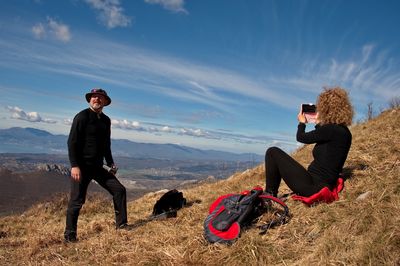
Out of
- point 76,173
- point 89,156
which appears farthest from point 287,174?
point 76,173

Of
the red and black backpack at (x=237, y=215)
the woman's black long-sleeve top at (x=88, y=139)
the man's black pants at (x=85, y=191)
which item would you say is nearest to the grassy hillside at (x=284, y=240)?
the red and black backpack at (x=237, y=215)

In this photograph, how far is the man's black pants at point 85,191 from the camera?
746cm

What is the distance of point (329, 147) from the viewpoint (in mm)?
6914

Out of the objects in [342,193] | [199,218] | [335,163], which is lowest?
[199,218]

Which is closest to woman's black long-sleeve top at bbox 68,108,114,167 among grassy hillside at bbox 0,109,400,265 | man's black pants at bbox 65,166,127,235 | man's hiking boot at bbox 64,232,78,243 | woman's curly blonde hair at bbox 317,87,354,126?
man's black pants at bbox 65,166,127,235

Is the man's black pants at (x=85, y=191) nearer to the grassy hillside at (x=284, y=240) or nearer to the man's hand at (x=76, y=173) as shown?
the man's hand at (x=76, y=173)

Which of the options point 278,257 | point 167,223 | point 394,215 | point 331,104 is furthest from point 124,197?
point 394,215

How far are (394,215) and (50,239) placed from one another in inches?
246

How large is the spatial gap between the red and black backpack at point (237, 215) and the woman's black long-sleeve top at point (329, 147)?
1034 millimetres

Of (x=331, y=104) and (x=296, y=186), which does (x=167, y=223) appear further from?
(x=331, y=104)

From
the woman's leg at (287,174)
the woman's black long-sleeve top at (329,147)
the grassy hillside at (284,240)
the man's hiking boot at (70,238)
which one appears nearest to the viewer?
the grassy hillside at (284,240)

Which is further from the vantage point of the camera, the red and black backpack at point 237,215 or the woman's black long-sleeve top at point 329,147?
the woman's black long-sleeve top at point 329,147

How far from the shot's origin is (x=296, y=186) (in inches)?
279

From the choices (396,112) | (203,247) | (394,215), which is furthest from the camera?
(396,112)
